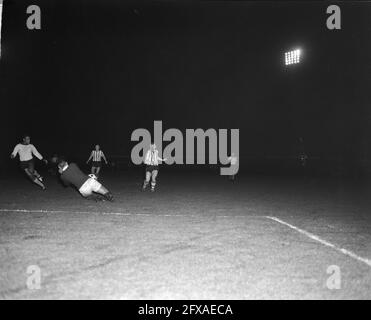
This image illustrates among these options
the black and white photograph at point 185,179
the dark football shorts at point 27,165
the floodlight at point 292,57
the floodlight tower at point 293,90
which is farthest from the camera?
the floodlight tower at point 293,90

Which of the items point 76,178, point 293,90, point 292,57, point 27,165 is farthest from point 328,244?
point 293,90

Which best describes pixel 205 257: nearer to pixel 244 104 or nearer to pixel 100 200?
pixel 100 200

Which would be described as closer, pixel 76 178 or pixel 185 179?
pixel 76 178

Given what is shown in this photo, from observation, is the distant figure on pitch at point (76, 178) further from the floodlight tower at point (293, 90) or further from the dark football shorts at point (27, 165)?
the floodlight tower at point (293, 90)

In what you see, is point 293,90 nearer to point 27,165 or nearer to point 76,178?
point 27,165

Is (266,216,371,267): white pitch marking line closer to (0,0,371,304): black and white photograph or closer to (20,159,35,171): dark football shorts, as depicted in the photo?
(0,0,371,304): black and white photograph

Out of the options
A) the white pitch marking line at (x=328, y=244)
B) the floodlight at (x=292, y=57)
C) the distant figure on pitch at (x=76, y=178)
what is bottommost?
the white pitch marking line at (x=328, y=244)

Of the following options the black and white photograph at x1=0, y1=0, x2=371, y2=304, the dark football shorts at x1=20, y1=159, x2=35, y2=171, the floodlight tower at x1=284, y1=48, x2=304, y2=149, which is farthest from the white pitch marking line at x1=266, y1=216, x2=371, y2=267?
the floodlight tower at x1=284, y1=48, x2=304, y2=149

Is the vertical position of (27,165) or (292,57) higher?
(292,57)

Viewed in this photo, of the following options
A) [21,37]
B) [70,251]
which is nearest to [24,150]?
[70,251]

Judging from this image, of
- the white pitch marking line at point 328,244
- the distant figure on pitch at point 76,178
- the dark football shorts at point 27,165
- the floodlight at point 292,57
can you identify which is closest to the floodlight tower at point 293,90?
the floodlight at point 292,57

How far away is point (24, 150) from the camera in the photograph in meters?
13.0

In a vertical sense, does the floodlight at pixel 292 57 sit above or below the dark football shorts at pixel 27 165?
above

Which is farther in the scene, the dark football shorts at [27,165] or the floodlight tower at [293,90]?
the floodlight tower at [293,90]
